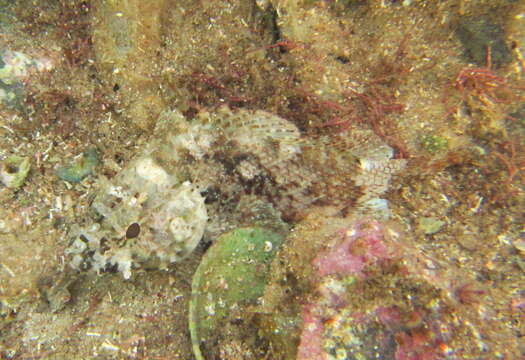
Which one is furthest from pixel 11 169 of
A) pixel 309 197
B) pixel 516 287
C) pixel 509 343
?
pixel 516 287

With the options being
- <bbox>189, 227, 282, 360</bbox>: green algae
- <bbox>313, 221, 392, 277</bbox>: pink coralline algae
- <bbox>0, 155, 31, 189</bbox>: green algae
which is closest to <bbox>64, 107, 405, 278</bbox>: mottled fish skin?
<bbox>189, 227, 282, 360</bbox>: green algae

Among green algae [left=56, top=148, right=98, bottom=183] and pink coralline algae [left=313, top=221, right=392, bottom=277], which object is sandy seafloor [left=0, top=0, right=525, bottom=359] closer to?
green algae [left=56, top=148, right=98, bottom=183]

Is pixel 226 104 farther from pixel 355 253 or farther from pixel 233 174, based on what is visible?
pixel 355 253

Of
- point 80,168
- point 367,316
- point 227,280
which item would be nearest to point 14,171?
point 80,168

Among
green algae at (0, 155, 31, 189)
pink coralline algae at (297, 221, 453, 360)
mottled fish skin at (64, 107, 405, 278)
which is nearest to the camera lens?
pink coralline algae at (297, 221, 453, 360)

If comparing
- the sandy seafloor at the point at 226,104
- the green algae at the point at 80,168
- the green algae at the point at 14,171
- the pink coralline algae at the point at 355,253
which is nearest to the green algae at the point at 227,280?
the sandy seafloor at the point at 226,104

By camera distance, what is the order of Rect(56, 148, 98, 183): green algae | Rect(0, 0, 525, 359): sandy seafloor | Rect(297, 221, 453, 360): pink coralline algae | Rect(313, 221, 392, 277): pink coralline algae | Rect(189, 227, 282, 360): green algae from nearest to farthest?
1. Rect(297, 221, 453, 360): pink coralline algae
2. Rect(313, 221, 392, 277): pink coralline algae
3. Rect(189, 227, 282, 360): green algae
4. Rect(0, 0, 525, 359): sandy seafloor
5. Rect(56, 148, 98, 183): green algae

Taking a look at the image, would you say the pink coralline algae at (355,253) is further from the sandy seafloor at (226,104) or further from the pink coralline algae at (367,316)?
the sandy seafloor at (226,104)

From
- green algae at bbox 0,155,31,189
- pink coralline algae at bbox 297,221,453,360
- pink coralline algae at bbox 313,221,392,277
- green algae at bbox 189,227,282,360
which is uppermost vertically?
green algae at bbox 0,155,31,189
